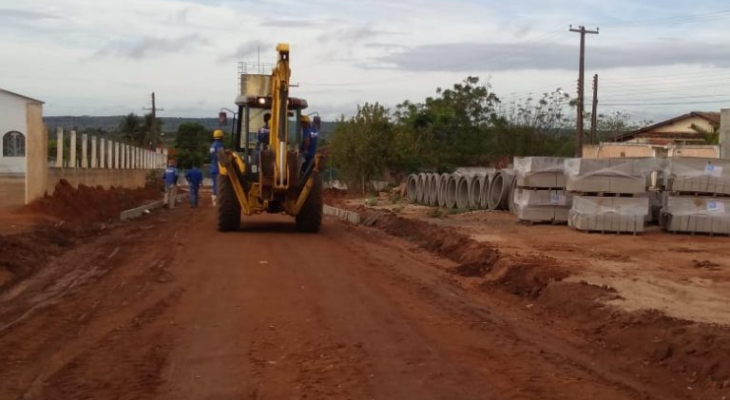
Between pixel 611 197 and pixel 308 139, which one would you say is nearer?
pixel 611 197

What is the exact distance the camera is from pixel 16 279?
12.9 meters

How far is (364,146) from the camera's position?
44.6m

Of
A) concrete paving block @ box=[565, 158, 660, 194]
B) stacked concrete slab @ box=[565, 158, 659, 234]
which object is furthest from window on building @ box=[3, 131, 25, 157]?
stacked concrete slab @ box=[565, 158, 659, 234]

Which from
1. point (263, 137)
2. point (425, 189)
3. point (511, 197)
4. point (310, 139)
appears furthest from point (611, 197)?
point (425, 189)

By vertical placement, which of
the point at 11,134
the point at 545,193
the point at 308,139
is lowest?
the point at 545,193

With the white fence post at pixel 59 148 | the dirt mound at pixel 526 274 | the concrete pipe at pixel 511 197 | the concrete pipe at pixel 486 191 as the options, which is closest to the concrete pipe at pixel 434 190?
the concrete pipe at pixel 486 191

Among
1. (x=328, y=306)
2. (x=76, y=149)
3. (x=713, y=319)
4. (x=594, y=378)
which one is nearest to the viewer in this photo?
(x=594, y=378)

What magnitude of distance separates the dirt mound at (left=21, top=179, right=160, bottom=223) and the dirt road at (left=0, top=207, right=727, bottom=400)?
31.8ft

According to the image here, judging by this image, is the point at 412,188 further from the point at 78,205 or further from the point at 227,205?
the point at 227,205

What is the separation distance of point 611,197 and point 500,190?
25.0ft

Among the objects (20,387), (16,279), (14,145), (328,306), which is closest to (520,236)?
(328,306)

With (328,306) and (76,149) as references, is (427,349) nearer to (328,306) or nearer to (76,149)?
(328,306)

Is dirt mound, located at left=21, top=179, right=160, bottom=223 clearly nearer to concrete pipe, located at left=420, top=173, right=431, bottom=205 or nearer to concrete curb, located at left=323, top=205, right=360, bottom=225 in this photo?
concrete curb, located at left=323, top=205, right=360, bottom=225

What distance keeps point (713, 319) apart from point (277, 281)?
606 centimetres
